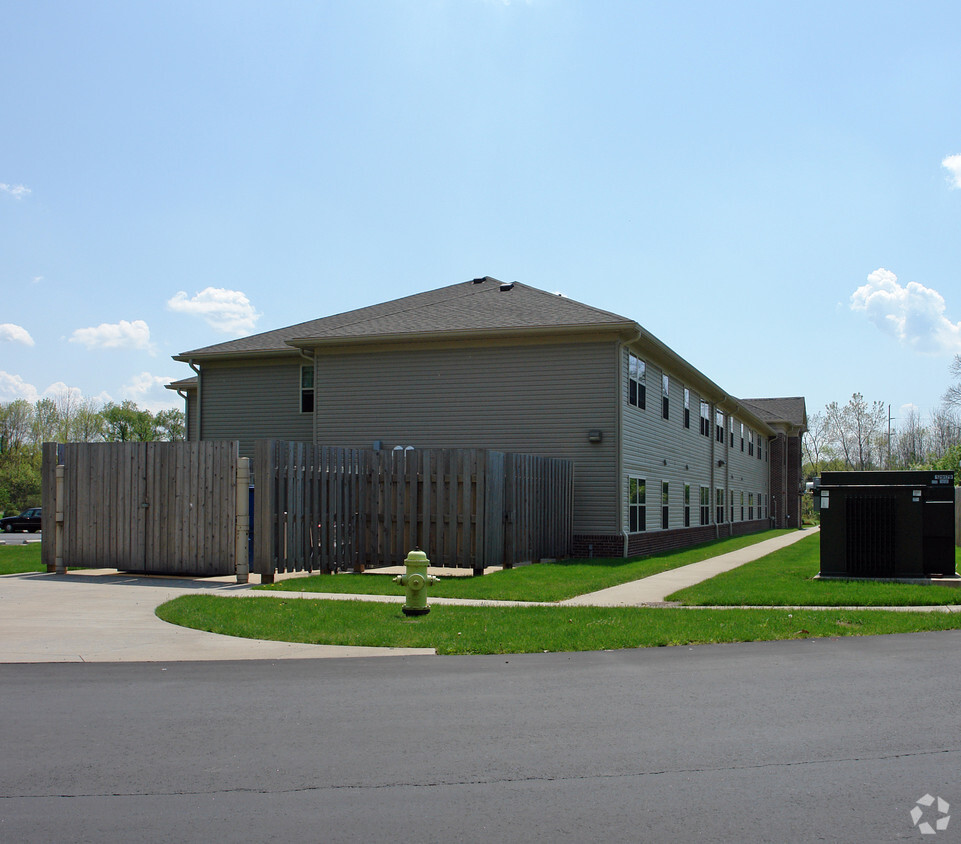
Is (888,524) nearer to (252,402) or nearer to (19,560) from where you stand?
(19,560)

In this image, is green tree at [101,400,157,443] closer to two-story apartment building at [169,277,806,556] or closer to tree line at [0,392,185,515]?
tree line at [0,392,185,515]

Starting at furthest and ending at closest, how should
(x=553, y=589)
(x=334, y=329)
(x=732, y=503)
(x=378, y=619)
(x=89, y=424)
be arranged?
(x=89, y=424) < (x=732, y=503) < (x=334, y=329) < (x=553, y=589) < (x=378, y=619)

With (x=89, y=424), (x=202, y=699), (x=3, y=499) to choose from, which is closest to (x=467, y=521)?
(x=202, y=699)

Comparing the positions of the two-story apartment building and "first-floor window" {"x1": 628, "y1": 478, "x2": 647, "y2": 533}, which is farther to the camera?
"first-floor window" {"x1": 628, "y1": 478, "x2": 647, "y2": 533}

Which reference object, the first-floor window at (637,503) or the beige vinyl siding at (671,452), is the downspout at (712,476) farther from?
the first-floor window at (637,503)

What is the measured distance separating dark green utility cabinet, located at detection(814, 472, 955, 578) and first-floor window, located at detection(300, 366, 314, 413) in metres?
14.9

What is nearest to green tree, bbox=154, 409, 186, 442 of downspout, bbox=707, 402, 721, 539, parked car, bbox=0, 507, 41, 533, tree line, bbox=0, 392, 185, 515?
tree line, bbox=0, 392, 185, 515

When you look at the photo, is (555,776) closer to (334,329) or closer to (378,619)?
(378,619)

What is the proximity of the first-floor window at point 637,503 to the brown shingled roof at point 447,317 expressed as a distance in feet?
14.6

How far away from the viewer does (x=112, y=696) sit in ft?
23.0

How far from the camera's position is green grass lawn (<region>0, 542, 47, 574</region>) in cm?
1738

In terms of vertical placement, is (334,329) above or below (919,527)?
above

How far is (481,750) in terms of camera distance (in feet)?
18.0

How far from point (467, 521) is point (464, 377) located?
6.83 meters
